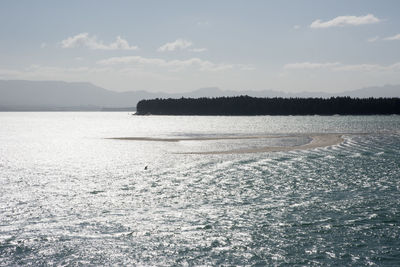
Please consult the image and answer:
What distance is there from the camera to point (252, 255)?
17250 millimetres

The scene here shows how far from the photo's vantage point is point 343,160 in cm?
4762


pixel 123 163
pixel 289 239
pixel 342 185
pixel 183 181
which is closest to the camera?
pixel 289 239

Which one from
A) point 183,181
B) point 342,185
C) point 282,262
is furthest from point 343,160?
point 282,262

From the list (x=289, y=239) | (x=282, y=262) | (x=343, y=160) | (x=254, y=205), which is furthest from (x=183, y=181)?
(x=343, y=160)

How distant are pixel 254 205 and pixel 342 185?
32.9ft

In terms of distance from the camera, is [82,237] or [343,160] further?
[343,160]

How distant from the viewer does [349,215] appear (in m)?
23.1

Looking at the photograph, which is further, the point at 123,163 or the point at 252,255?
the point at 123,163

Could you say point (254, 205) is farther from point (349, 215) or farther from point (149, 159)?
point (149, 159)

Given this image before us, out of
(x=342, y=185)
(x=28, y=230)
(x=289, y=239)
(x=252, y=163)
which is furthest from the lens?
(x=252, y=163)

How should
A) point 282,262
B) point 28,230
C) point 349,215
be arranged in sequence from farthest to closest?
→ 1. point 349,215
2. point 28,230
3. point 282,262

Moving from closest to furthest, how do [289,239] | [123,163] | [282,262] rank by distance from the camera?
[282,262] < [289,239] < [123,163]

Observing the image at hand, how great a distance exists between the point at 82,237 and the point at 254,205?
Answer: 10951 mm

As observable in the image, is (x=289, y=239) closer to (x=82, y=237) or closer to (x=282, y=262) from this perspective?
(x=282, y=262)
